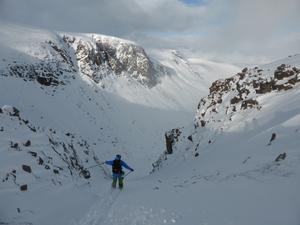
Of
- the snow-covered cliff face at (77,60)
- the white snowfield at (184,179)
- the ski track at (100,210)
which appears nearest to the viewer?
the white snowfield at (184,179)

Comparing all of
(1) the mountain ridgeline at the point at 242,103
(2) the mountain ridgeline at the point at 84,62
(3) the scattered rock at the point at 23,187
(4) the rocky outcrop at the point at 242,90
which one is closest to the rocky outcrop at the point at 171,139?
(1) the mountain ridgeline at the point at 242,103

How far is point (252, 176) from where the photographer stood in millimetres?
13789

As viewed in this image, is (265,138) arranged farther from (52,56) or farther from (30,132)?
(52,56)

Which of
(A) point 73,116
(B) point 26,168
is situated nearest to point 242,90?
(B) point 26,168

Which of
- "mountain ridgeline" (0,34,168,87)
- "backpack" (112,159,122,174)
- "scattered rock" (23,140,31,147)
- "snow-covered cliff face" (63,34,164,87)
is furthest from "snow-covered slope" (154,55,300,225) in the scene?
"snow-covered cliff face" (63,34,164,87)

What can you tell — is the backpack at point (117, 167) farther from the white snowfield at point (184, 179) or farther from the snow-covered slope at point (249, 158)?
the snow-covered slope at point (249, 158)

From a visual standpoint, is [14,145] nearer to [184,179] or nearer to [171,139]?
[184,179]

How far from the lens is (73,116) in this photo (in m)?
74.2

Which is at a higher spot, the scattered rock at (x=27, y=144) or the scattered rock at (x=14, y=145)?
the scattered rock at (x=27, y=144)

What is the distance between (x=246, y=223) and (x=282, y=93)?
791 inches

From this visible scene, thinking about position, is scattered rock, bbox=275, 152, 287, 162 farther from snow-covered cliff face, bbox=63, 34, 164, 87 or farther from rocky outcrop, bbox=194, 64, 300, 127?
snow-covered cliff face, bbox=63, 34, 164, 87

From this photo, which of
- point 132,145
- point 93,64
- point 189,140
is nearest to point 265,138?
point 189,140

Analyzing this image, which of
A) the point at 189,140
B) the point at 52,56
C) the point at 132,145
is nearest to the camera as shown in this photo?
the point at 189,140

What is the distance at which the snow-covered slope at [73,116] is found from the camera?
51.2 feet
